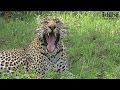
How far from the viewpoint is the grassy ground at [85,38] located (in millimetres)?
14180

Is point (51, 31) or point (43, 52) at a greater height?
point (51, 31)

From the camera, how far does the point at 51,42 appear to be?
46.6 ft

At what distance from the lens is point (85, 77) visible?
1400 centimetres

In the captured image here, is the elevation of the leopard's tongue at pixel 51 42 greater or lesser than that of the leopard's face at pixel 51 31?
lesser

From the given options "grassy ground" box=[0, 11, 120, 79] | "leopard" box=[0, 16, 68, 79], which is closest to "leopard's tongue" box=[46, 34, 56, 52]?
"leopard" box=[0, 16, 68, 79]

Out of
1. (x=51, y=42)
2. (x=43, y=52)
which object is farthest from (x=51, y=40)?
(x=43, y=52)

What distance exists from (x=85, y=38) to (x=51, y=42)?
30cm

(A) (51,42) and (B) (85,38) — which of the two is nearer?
(A) (51,42)

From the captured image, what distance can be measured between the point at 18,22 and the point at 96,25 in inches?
25.5

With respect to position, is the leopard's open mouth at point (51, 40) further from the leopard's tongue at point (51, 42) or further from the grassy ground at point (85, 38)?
the grassy ground at point (85, 38)

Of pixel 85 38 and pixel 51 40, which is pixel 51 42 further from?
pixel 85 38

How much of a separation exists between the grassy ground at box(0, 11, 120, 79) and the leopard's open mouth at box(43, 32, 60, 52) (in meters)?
0.10

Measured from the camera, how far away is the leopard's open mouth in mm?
14141

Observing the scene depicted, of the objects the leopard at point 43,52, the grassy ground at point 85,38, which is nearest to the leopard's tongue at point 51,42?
the leopard at point 43,52
